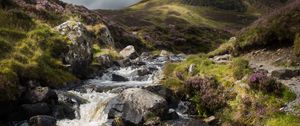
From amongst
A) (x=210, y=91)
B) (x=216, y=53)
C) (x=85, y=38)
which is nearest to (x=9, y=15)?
(x=85, y=38)

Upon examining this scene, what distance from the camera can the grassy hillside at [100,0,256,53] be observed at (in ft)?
284

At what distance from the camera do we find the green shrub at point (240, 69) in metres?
22.1

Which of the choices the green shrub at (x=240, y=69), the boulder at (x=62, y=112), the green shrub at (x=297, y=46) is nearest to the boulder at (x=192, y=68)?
the green shrub at (x=240, y=69)

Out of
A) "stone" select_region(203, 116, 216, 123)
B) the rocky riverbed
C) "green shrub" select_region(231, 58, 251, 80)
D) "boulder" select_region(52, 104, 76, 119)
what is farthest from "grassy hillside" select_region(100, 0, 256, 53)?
"stone" select_region(203, 116, 216, 123)

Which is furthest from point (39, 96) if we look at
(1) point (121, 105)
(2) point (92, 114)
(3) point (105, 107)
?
(1) point (121, 105)

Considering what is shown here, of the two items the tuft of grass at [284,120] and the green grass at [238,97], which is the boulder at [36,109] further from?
the tuft of grass at [284,120]

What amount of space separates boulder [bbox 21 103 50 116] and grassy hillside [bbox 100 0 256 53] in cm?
5408

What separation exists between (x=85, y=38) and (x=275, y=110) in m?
21.5

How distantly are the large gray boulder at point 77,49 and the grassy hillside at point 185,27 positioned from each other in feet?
132

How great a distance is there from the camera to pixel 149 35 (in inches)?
3383

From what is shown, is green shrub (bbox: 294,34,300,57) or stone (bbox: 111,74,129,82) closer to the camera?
green shrub (bbox: 294,34,300,57)

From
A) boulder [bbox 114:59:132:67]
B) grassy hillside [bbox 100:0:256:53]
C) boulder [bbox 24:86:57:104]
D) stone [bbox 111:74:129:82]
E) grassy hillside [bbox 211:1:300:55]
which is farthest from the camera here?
grassy hillside [bbox 100:0:256:53]

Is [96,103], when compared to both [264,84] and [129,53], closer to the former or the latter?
[264,84]

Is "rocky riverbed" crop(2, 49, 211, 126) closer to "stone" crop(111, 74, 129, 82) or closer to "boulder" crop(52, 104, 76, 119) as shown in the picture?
"boulder" crop(52, 104, 76, 119)
